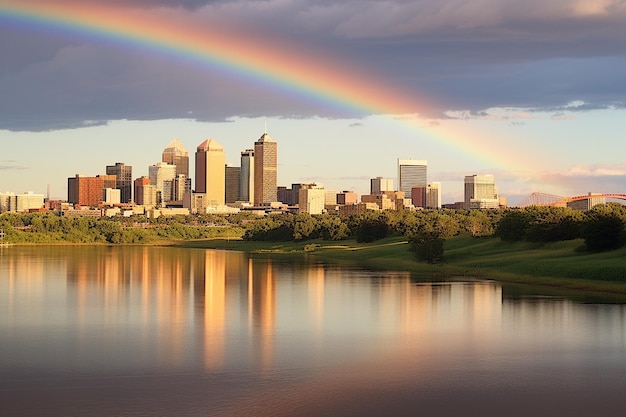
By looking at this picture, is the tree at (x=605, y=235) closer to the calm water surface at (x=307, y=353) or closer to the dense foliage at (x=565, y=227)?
the dense foliage at (x=565, y=227)

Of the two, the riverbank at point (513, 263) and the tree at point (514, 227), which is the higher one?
the tree at point (514, 227)

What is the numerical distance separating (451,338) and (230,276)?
51.0m

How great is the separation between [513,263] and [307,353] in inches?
2288

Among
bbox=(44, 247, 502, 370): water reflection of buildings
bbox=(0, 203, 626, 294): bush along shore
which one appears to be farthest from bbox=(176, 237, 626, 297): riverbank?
bbox=(44, 247, 502, 370): water reflection of buildings

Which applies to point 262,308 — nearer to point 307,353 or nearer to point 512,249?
point 307,353

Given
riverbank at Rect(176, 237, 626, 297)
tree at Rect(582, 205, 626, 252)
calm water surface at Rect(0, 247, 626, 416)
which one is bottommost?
calm water surface at Rect(0, 247, 626, 416)

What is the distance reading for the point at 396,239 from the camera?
6344 inches

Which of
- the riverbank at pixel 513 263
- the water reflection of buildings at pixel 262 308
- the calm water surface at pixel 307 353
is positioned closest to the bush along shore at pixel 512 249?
the riverbank at pixel 513 263

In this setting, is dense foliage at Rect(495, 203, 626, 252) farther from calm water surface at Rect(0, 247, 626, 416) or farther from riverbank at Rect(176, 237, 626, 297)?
calm water surface at Rect(0, 247, 626, 416)

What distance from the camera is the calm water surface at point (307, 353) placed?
32094 millimetres

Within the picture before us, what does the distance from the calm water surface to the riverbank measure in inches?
313

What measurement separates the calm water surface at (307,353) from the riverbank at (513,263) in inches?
313

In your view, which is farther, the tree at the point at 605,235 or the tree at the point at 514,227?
the tree at the point at 514,227

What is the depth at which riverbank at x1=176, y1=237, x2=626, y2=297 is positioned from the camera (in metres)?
77.4
